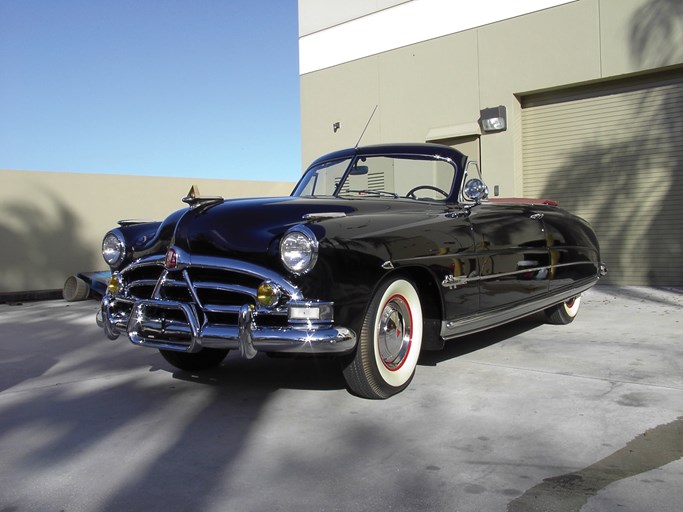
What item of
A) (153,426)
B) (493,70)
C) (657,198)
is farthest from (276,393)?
(493,70)

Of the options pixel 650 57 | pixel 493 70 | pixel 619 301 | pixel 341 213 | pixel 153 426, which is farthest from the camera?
pixel 493 70

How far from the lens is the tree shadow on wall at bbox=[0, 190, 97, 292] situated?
36.2 ft

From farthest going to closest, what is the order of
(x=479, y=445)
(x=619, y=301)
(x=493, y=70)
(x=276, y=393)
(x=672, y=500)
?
(x=493, y=70) < (x=619, y=301) < (x=276, y=393) < (x=479, y=445) < (x=672, y=500)

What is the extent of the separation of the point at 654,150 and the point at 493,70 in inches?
110

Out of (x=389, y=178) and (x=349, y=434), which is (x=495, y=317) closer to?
(x=389, y=178)

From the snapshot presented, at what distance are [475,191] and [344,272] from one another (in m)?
1.69

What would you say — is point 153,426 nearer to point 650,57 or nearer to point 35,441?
point 35,441

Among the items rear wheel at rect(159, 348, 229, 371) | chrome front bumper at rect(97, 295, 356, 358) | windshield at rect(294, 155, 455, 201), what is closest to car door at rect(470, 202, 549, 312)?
windshield at rect(294, 155, 455, 201)

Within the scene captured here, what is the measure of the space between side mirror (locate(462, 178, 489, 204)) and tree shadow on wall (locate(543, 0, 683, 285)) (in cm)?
573

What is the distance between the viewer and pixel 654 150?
935 cm

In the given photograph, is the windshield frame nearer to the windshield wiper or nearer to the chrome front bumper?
the windshield wiper

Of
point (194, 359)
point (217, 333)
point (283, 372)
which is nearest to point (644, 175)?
point (283, 372)

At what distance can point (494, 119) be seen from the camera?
10445 mm

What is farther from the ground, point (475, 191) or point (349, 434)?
point (475, 191)
